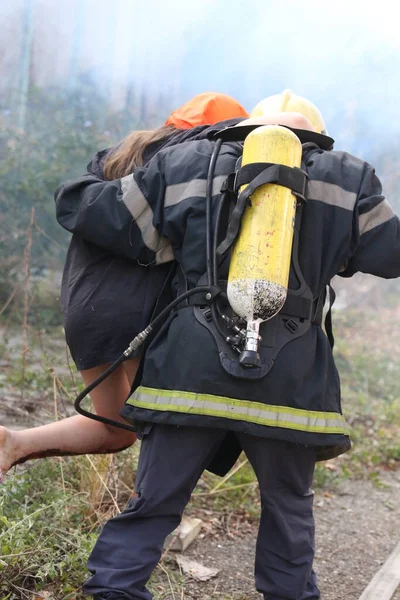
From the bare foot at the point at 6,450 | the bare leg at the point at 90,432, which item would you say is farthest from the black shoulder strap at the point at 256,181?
the bare foot at the point at 6,450

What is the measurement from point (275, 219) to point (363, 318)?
623cm

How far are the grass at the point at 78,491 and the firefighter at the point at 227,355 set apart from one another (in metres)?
0.32

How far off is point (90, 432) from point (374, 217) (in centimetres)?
122

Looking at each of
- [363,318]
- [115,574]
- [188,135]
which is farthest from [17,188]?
[363,318]

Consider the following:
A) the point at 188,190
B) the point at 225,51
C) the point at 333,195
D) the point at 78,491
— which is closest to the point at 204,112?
the point at 188,190

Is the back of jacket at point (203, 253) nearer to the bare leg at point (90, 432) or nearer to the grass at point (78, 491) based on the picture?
the bare leg at point (90, 432)

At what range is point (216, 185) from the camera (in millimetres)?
2244

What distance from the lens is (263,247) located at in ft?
6.82

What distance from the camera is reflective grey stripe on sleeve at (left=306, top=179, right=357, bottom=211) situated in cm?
224

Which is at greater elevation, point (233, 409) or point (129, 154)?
point (129, 154)

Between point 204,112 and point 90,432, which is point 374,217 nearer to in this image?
point 204,112

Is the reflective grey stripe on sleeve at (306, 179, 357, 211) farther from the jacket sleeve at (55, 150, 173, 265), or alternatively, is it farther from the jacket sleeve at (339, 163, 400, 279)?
the jacket sleeve at (55, 150, 173, 265)

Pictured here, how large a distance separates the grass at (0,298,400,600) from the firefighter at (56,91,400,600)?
316mm

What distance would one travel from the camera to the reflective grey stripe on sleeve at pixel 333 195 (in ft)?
7.36
